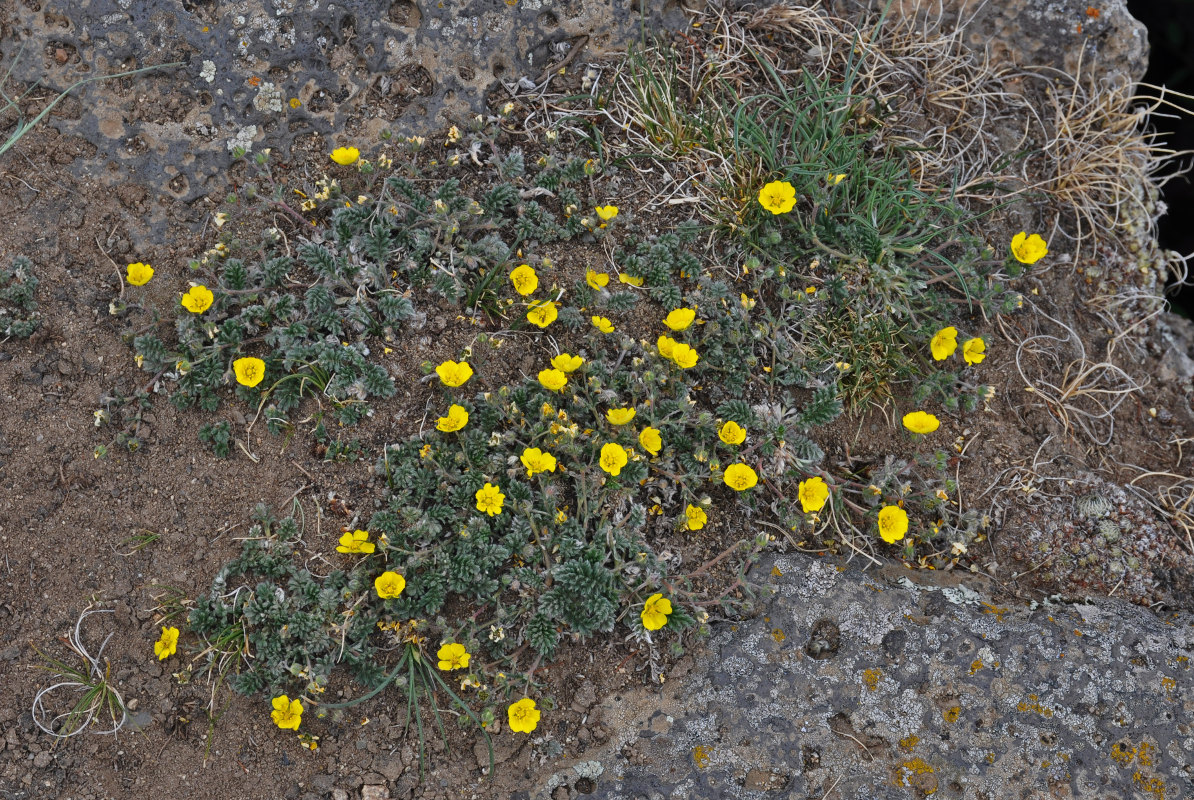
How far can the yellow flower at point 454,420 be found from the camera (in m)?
3.39

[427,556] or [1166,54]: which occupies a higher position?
[1166,54]

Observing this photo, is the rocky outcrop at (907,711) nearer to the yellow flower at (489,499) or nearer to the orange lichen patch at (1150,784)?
the orange lichen patch at (1150,784)

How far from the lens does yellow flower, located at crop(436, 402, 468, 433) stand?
11.1 ft

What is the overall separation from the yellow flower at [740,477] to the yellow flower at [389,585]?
4.47 feet

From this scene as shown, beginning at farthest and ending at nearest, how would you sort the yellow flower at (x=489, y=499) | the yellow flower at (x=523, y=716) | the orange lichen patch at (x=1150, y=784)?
the yellow flower at (x=489, y=499)
the yellow flower at (x=523, y=716)
the orange lichen patch at (x=1150, y=784)

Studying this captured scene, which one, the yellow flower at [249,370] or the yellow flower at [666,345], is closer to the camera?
the yellow flower at [249,370]

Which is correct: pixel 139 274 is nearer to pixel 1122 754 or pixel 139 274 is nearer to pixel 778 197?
pixel 778 197

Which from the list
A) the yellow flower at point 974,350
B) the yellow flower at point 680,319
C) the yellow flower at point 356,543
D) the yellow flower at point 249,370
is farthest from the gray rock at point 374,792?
the yellow flower at point 974,350

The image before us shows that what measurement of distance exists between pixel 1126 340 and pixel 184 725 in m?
4.77

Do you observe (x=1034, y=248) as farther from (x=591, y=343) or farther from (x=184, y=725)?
(x=184, y=725)

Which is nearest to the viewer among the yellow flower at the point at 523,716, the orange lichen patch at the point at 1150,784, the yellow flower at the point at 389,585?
the orange lichen patch at the point at 1150,784

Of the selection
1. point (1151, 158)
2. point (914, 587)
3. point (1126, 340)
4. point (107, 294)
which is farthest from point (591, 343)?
point (1151, 158)

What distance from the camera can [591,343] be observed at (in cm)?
374

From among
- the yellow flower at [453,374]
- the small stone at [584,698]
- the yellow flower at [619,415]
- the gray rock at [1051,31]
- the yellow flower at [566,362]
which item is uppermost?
the gray rock at [1051,31]
